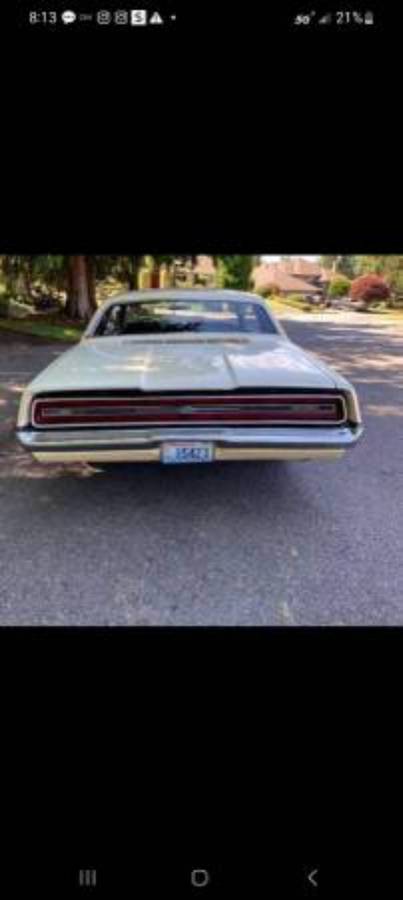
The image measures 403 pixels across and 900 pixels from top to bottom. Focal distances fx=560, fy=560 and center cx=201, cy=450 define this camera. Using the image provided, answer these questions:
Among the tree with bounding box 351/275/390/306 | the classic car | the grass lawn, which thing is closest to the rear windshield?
the classic car

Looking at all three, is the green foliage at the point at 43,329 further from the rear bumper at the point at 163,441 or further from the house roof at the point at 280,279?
the house roof at the point at 280,279

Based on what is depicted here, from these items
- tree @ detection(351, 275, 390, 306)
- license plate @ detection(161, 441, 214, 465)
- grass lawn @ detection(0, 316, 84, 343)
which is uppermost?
tree @ detection(351, 275, 390, 306)

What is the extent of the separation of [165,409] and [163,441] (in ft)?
0.56

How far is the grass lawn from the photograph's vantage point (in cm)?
1191

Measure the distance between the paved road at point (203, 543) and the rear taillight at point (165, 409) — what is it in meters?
0.60

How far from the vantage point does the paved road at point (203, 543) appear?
2.41m

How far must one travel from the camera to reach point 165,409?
2988 millimetres

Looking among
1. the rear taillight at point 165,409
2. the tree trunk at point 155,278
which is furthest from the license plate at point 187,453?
the tree trunk at point 155,278

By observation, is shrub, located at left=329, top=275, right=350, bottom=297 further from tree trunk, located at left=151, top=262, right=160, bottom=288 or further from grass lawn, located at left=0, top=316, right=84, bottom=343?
grass lawn, located at left=0, top=316, right=84, bottom=343

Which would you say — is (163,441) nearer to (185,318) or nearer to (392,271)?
(185,318)

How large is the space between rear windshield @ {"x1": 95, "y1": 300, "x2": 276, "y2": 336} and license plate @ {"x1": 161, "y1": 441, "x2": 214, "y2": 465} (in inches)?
73.2

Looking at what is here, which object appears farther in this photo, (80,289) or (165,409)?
(80,289)
